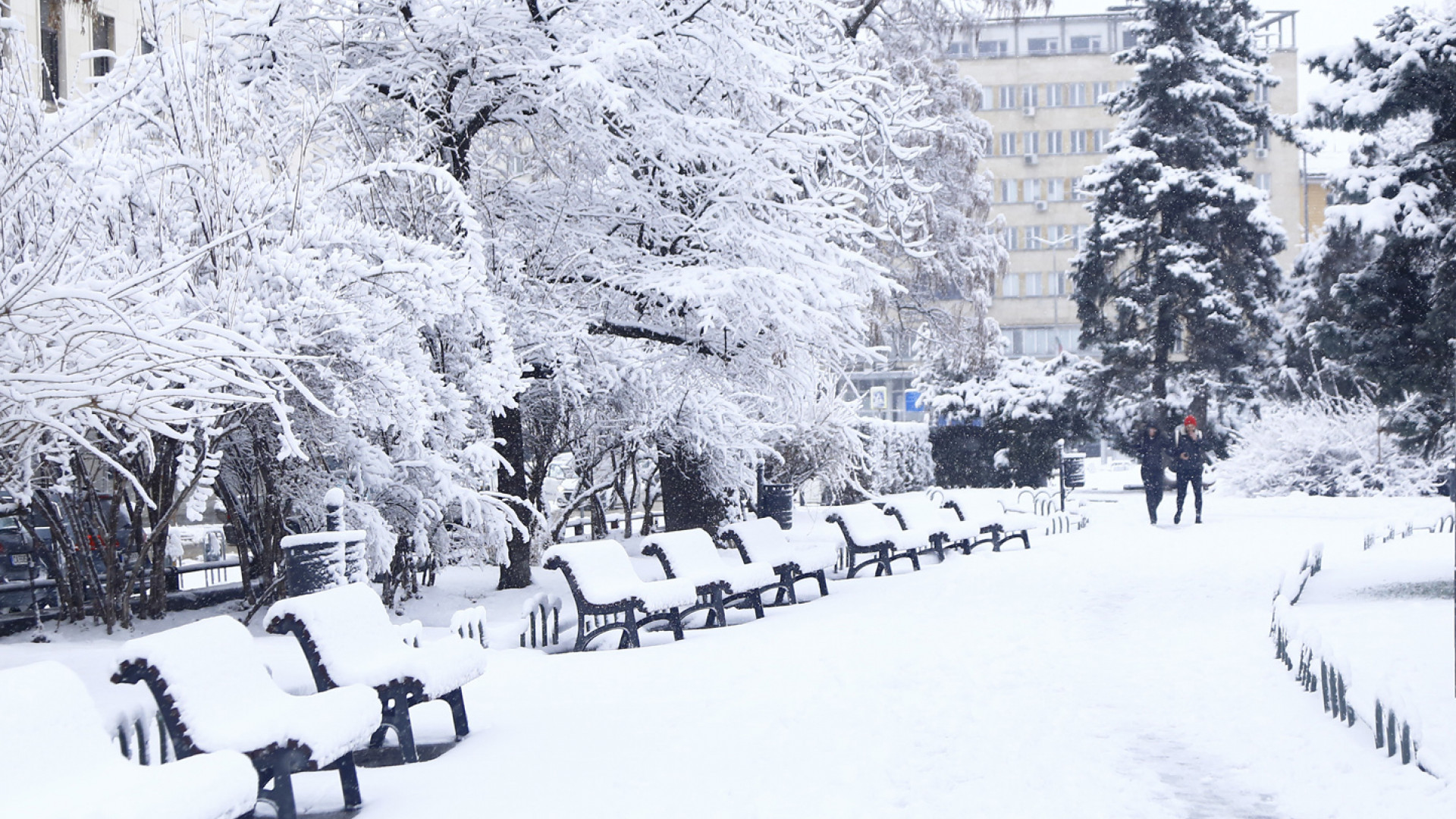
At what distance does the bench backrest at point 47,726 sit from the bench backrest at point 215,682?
0.46 meters

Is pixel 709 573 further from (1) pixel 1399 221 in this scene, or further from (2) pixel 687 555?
(1) pixel 1399 221

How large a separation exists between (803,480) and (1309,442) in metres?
13.2

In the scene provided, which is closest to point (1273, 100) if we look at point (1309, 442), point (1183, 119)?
point (1183, 119)

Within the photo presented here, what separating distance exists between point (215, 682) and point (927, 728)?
329cm

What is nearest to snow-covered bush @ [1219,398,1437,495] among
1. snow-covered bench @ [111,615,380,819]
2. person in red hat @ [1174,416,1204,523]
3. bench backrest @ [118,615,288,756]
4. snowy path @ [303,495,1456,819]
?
person in red hat @ [1174,416,1204,523]

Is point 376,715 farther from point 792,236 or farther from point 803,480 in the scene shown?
point 803,480

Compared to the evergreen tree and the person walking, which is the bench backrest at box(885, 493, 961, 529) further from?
the evergreen tree

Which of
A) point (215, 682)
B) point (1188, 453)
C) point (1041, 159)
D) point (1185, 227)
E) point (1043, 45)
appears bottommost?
point (215, 682)

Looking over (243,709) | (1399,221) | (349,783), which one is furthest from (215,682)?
(1399,221)

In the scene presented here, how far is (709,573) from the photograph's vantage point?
11.6 m

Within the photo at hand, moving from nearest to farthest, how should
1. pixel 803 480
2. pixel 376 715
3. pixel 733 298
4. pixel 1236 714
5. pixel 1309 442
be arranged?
1. pixel 376 715
2. pixel 1236 714
3. pixel 733 298
4. pixel 803 480
5. pixel 1309 442

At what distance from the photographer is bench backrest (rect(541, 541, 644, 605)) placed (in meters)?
10.0

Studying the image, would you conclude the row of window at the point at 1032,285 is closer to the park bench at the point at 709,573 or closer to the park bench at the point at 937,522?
the park bench at the point at 937,522

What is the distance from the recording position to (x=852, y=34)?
2002 cm
